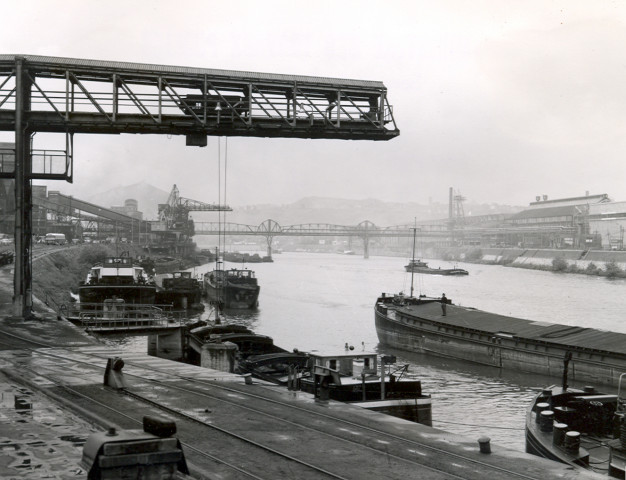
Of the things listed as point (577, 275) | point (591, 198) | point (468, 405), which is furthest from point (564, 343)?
point (591, 198)

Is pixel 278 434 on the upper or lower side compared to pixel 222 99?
lower

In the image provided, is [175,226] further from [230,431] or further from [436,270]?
[230,431]

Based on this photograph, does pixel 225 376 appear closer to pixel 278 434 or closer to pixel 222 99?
pixel 278 434

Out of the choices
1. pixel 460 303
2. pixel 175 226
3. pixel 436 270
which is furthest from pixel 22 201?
pixel 175 226

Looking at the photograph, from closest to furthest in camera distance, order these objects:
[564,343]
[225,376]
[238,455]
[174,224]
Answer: [238,455]
[225,376]
[564,343]
[174,224]

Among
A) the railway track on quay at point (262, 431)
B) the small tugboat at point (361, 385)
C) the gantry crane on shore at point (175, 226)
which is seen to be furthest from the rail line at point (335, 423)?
the gantry crane on shore at point (175, 226)
